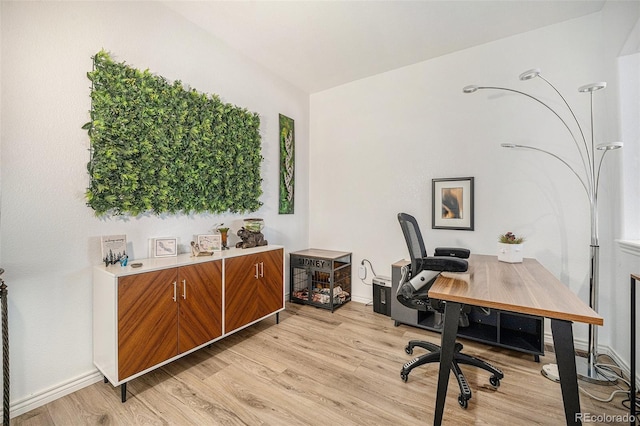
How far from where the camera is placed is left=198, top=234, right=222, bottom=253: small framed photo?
8.49 ft

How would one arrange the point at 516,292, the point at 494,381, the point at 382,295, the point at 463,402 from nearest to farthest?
the point at 516,292
the point at 463,402
the point at 494,381
the point at 382,295

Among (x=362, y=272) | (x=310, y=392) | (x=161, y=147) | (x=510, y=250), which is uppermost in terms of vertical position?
(x=161, y=147)

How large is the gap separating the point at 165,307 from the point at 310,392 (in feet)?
3.95

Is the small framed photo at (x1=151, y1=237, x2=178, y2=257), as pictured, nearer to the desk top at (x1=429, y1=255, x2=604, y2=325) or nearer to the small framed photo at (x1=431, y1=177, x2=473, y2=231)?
the desk top at (x1=429, y1=255, x2=604, y2=325)

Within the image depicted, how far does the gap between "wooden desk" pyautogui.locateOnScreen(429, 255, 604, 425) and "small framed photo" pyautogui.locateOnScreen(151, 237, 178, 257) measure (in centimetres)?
211

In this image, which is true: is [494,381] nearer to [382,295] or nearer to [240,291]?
[382,295]

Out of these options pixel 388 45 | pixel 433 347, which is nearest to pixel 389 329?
pixel 433 347

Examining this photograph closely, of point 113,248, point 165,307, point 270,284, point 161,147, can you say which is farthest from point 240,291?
point 161,147

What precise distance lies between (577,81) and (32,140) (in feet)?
14.2

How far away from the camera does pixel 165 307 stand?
1985 mm

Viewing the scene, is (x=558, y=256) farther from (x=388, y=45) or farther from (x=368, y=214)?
(x=388, y=45)

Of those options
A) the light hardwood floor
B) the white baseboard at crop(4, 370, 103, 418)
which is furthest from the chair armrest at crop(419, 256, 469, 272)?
the white baseboard at crop(4, 370, 103, 418)

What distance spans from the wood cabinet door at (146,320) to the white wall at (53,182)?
1.46 feet

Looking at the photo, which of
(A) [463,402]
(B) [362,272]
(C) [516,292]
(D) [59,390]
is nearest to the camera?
(C) [516,292]
